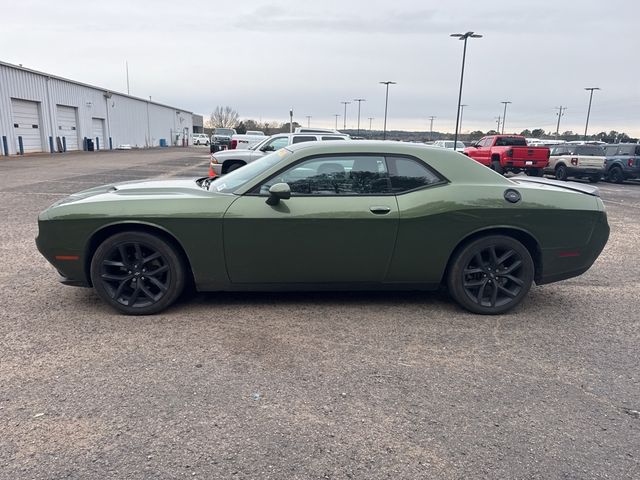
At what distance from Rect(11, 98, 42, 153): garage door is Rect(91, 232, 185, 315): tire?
29758 mm

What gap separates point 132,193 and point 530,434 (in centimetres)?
354

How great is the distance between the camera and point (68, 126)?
35.4 metres

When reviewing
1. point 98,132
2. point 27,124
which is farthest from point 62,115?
point 98,132

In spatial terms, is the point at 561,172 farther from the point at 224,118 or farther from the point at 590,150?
the point at 224,118

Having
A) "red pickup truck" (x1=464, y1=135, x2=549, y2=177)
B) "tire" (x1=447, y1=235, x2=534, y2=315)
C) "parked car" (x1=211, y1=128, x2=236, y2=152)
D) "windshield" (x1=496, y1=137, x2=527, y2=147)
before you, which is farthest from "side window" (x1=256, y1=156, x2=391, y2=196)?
"windshield" (x1=496, y1=137, x2=527, y2=147)

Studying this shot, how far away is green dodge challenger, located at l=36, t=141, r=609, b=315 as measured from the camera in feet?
12.9

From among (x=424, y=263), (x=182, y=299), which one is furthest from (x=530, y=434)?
(x=182, y=299)

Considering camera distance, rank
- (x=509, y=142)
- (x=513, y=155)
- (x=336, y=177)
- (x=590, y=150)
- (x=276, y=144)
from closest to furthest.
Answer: (x=336, y=177) → (x=276, y=144) → (x=513, y=155) → (x=590, y=150) → (x=509, y=142)

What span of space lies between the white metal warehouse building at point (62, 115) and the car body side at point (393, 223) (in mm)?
28304

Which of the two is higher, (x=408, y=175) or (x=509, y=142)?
(x=509, y=142)

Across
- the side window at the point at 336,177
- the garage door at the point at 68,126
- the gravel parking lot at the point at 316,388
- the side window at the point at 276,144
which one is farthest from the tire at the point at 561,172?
the garage door at the point at 68,126

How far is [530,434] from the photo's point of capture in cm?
261

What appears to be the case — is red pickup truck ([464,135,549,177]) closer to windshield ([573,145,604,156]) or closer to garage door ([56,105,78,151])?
windshield ([573,145,604,156])

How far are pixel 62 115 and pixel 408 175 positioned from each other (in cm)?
3685
